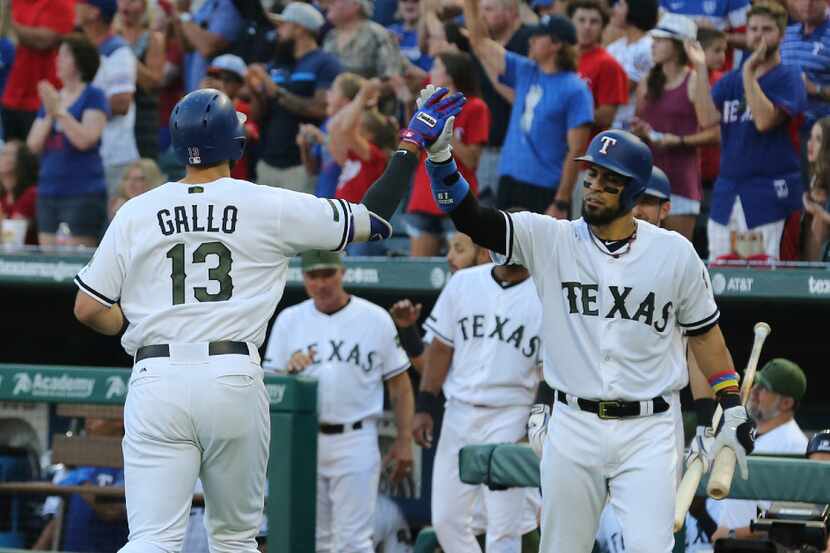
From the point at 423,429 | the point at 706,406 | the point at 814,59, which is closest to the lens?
the point at 706,406

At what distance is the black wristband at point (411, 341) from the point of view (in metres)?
7.70

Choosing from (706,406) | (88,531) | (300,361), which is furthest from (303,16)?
(706,406)

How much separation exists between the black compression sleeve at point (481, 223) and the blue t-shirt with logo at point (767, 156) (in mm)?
3015

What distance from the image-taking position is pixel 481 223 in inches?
186

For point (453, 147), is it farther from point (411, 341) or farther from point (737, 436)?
point (737, 436)

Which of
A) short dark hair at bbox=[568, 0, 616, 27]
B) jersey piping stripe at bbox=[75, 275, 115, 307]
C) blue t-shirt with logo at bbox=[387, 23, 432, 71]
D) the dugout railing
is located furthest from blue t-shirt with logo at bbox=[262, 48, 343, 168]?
jersey piping stripe at bbox=[75, 275, 115, 307]

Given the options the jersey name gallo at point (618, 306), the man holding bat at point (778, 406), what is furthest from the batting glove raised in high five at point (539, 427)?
the man holding bat at point (778, 406)

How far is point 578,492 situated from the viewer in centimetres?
461

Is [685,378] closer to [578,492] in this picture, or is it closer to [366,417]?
[578,492]

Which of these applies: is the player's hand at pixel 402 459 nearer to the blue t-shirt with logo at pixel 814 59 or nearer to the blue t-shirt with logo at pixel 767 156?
the blue t-shirt with logo at pixel 767 156

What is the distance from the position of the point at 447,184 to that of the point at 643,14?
169 inches

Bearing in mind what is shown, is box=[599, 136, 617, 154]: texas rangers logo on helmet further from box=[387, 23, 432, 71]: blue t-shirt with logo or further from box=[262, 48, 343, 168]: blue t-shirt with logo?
box=[387, 23, 432, 71]: blue t-shirt with logo

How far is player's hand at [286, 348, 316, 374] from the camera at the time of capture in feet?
23.9

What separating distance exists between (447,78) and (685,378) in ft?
11.8
